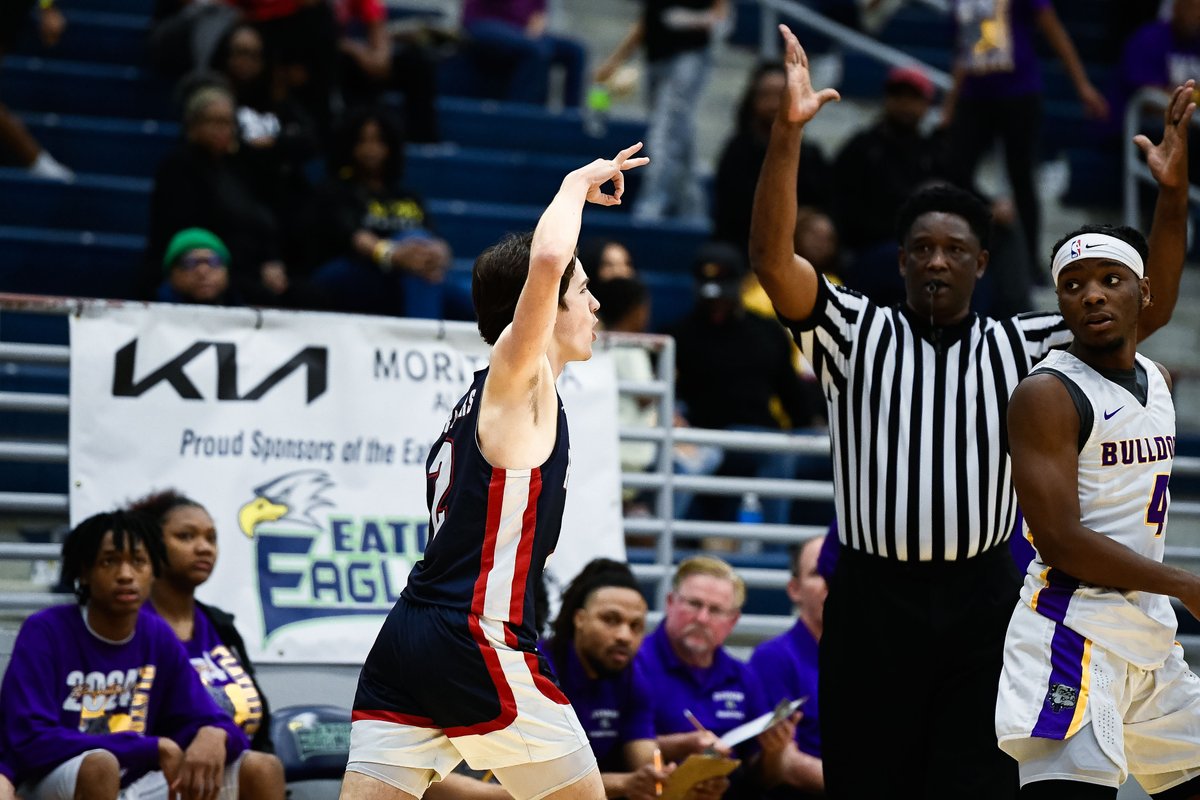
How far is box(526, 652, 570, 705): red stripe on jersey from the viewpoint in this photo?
4.15m

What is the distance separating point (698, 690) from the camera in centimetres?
698

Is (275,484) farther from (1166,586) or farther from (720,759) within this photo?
(1166,586)

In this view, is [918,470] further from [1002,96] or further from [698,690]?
[1002,96]

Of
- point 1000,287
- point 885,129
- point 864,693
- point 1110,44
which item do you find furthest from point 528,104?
point 864,693

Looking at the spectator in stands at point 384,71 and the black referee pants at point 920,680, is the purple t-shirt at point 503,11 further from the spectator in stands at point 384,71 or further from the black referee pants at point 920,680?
the black referee pants at point 920,680

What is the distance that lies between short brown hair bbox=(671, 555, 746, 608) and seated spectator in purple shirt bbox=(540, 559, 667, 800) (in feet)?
1.05

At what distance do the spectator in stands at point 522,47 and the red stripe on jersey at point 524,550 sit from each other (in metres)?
8.19

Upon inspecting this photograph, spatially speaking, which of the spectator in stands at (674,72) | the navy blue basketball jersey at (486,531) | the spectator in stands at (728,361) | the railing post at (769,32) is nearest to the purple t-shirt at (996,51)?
the spectator in stands at (674,72)

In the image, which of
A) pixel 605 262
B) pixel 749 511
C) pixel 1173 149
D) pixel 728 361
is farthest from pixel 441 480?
pixel 728 361

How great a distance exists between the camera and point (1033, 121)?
35.1 ft

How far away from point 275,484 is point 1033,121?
5.75 metres

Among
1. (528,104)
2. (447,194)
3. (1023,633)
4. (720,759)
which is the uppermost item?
(528,104)

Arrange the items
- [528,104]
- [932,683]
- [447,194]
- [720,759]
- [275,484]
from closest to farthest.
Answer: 1. [932,683]
2. [720,759]
3. [275,484]
4. [447,194]
5. [528,104]

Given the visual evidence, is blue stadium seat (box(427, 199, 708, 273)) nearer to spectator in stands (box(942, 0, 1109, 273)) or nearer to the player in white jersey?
spectator in stands (box(942, 0, 1109, 273))
